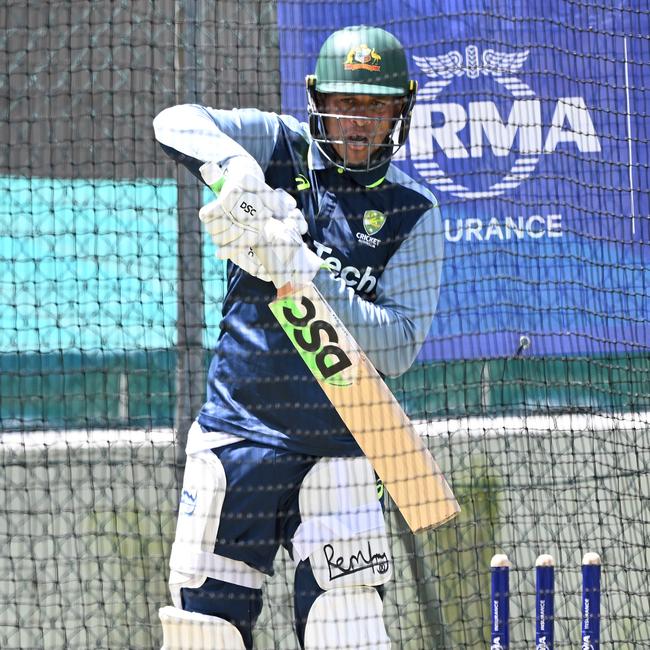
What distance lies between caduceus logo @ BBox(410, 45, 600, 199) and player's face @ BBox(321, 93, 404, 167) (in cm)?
78

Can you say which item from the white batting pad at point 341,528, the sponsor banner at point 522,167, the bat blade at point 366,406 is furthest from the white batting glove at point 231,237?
the sponsor banner at point 522,167

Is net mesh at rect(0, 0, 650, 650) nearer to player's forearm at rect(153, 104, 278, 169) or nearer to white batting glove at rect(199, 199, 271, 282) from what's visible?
player's forearm at rect(153, 104, 278, 169)

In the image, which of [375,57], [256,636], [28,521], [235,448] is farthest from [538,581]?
[28,521]

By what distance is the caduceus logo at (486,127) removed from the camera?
3.26m

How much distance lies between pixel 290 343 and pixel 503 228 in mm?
1085

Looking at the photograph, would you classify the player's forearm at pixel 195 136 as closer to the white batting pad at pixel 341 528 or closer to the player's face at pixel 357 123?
the player's face at pixel 357 123

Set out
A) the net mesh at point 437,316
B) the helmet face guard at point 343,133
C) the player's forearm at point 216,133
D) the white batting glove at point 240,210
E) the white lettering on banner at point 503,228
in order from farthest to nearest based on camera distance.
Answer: the white lettering on banner at point 503,228, the net mesh at point 437,316, the helmet face guard at point 343,133, the player's forearm at point 216,133, the white batting glove at point 240,210

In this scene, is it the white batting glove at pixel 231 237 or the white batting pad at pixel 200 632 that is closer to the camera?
the white batting glove at pixel 231 237

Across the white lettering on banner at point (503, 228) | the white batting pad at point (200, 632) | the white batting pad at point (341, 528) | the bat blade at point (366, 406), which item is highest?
the white lettering on banner at point (503, 228)

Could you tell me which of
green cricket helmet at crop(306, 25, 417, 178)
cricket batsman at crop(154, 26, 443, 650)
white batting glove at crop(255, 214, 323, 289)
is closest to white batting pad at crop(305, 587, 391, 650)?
cricket batsman at crop(154, 26, 443, 650)

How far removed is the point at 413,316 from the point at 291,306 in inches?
11.6

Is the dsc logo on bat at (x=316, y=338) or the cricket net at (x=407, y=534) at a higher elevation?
the dsc logo on bat at (x=316, y=338)

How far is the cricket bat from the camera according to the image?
231 centimetres

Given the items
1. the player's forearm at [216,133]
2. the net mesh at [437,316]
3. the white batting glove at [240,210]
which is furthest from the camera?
the net mesh at [437,316]
